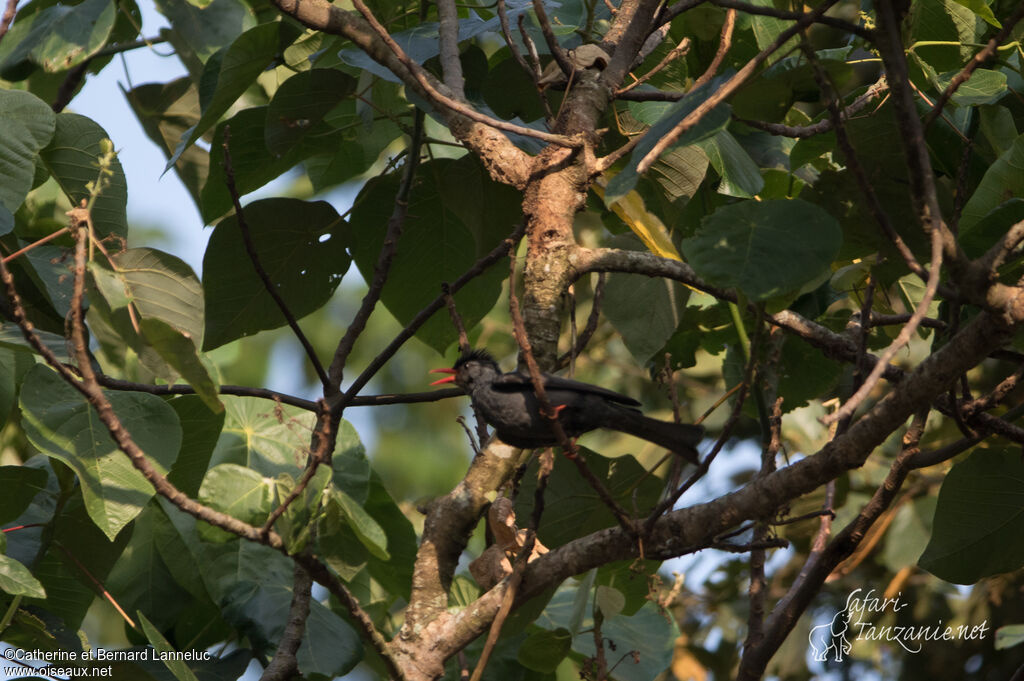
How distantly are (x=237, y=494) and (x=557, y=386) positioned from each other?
2.74ft

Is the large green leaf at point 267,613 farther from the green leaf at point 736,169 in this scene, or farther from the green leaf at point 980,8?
the green leaf at point 980,8

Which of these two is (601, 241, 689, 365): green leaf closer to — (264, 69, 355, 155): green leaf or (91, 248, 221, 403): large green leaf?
(264, 69, 355, 155): green leaf

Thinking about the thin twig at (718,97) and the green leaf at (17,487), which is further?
the green leaf at (17,487)

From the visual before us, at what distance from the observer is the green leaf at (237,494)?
2094 mm

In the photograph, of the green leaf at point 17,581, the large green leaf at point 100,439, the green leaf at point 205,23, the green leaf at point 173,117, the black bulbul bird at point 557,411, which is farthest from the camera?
the green leaf at point 173,117

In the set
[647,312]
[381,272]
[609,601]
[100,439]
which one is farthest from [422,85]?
[609,601]

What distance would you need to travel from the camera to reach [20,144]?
254 centimetres

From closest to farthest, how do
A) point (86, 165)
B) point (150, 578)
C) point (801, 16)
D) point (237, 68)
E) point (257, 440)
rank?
point (801, 16)
point (237, 68)
point (86, 165)
point (150, 578)
point (257, 440)

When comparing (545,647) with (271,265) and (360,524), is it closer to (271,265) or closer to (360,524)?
(360,524)

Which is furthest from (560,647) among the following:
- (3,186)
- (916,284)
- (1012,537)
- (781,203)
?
(3,186)

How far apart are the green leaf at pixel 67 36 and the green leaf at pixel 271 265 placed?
61 centimetres

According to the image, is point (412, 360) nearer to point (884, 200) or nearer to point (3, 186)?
point (3, 186)

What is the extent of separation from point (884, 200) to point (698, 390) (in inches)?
147

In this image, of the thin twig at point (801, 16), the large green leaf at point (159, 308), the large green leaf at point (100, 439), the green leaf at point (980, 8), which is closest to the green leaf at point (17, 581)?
the large green leaf at point (100, 439)
